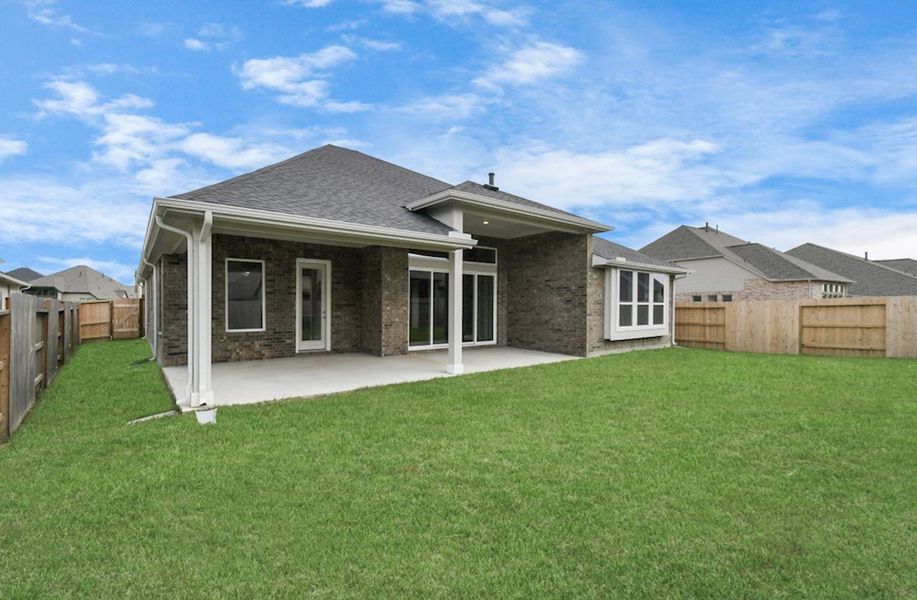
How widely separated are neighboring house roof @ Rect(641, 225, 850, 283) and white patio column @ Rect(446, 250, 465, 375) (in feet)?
66.2

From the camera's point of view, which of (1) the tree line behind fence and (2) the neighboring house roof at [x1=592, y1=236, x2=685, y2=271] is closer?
A: (1) the tree line behind fence

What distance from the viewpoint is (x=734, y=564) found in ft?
8.51

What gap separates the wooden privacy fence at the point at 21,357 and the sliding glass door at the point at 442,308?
6862mm

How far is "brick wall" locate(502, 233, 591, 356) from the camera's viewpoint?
1156 cm

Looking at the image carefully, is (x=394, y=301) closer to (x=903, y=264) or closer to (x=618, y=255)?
(x=618, y=255)

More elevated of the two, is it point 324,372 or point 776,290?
point 776,290

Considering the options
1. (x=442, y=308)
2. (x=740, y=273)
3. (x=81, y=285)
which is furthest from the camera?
(x=81, y=285)

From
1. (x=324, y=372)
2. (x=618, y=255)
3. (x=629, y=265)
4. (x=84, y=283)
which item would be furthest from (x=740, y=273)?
(x=84, y=283)

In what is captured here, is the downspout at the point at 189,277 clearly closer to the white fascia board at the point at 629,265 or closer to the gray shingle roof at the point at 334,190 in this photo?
the gray shingle roof at the point at 334,190

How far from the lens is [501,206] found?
9586 mm

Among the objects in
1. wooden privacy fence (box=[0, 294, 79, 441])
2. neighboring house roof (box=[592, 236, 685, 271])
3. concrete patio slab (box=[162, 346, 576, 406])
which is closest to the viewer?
wooden privacy fence (box=[0, 294, 79, 441])

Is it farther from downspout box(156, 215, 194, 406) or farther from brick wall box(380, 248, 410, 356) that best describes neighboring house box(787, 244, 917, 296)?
downspout box(156, 215, 194, 406)

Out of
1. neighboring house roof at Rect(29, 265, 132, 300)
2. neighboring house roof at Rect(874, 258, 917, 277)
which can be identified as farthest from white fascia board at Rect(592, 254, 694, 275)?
neighboring house roof at Rect(29, 265, 132, 300)

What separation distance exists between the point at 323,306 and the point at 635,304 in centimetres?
844
